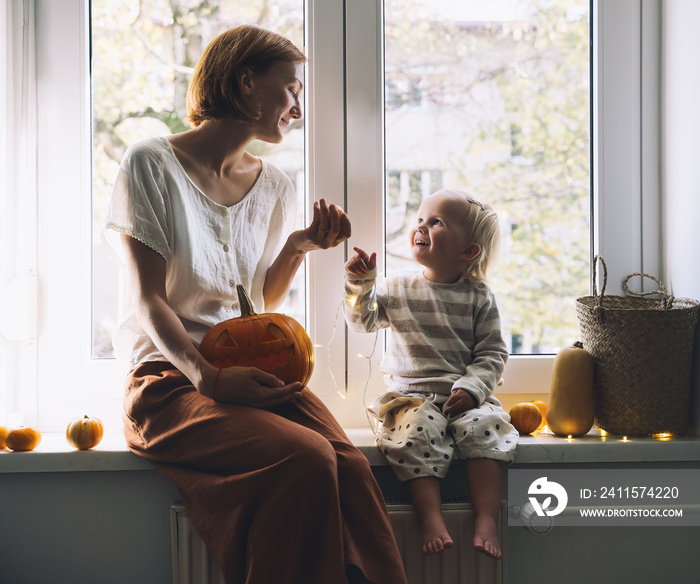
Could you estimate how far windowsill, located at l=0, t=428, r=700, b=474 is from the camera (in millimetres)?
1311

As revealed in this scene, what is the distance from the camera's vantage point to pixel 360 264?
1.40m

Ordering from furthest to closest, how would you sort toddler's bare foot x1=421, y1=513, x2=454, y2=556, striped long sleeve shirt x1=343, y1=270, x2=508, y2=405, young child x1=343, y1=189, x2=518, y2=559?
striped long sleeve shirt x1=343, y1=270, x2=508, y2=405
young child x1=343, y1=189, x2=518, y2=559
toddler's bare foot x1=421, y1=513, x2=454, y2=556

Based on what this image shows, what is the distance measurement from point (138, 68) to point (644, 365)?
4.61 ft

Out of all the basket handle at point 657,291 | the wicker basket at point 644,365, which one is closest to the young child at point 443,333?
the wicker basket at point 644,365

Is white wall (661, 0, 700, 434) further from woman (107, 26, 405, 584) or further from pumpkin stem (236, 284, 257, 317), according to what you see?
pumpkin stem (236, 284, 257, 317)

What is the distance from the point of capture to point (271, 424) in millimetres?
1132

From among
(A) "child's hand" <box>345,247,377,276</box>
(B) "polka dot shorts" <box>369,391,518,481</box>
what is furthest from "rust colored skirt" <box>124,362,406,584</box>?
(A) "child's hand" <box>345,247,377,276</box>

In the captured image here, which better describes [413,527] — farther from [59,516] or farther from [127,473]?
[59,516]

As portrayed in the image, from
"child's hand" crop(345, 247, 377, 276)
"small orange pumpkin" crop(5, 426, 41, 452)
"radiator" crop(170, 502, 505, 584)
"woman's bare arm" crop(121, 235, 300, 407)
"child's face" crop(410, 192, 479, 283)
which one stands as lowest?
"radiator" crop(170, 502, 505, 584)

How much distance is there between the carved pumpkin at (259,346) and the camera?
1.18 meters

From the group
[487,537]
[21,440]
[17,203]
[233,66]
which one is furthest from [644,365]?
[17,203]

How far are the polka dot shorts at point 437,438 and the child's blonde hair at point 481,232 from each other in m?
0.33

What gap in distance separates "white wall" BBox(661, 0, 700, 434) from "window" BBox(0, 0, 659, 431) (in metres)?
0.05

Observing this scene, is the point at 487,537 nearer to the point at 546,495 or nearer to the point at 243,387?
the point at 546,495
